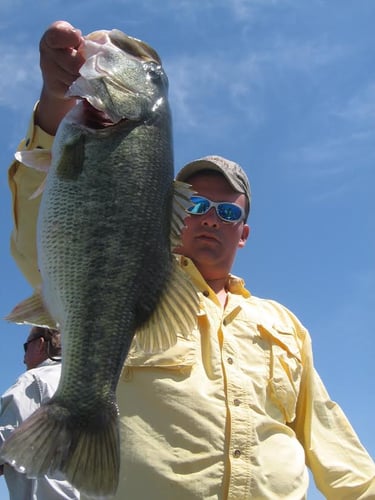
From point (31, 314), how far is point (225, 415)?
1.15 meters

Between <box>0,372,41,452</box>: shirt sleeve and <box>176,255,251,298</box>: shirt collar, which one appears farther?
<box>0,372,41,452</box>: shirt sleeve

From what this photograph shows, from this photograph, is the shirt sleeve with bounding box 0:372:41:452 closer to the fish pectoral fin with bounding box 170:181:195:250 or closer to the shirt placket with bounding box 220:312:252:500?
the shirt placket with bounding box 220:312:252:500

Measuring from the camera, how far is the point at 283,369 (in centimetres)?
376

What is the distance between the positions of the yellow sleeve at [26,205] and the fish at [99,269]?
0.34 metres

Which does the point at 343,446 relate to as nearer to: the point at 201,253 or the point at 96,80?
the point at 201,253

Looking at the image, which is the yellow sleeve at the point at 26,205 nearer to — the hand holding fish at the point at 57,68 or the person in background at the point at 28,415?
the hand holding fish at the point at 57,68

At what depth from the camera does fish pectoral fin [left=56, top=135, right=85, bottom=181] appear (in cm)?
274

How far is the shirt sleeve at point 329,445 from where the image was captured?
3799 millimetres

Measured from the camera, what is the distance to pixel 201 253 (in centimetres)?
404

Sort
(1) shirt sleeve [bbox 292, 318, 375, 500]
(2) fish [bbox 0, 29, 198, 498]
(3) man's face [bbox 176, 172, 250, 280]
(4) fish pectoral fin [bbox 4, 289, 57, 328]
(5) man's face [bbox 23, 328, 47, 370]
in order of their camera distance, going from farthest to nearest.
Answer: (5) man's face [bbox 23, 328, 47, 370] < (3) man's face [bbox 176, 172, 250, 280] < (1) shirt sleeve [bbox 292, 318, 375, 500] < (4) fish pectoral fin [bbox 4, 289, 57, 328] < (2) fish [bbox 0, 29, 198, 498]

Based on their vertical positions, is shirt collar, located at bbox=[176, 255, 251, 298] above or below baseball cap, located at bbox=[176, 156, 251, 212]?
below

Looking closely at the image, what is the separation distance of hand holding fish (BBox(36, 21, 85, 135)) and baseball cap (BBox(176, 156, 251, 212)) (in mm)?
1137

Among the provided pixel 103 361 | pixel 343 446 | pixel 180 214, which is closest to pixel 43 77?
pixel 180 214

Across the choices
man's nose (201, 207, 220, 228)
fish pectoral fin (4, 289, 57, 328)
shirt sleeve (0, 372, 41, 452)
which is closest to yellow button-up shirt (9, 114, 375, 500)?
man's nose (201, 207, 220, 228)
